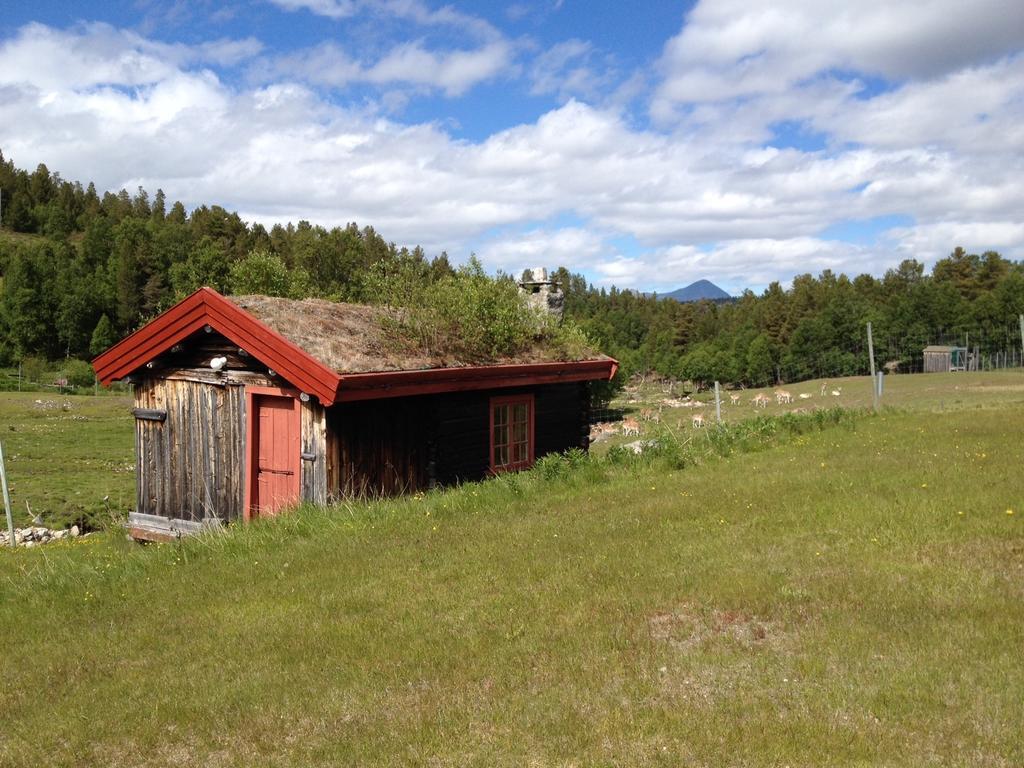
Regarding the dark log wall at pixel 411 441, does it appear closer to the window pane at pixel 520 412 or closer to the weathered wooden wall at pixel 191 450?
the window pane at pixel 520 412

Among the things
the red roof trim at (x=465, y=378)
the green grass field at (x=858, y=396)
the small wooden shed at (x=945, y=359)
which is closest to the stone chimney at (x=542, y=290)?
the red roof trim at (x=465, y=378)

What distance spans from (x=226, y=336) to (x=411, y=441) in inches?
137

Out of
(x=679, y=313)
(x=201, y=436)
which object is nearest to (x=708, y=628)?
(x=201, y=436)

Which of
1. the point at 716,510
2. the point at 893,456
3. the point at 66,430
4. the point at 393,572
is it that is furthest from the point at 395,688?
the point at 66,430

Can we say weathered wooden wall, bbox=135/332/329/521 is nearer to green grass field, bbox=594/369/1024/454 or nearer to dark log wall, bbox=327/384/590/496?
dark log wall, bbox=327/384/590/496

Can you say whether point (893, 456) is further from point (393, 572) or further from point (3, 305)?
point (3, 305)

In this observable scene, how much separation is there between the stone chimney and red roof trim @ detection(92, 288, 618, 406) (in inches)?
173

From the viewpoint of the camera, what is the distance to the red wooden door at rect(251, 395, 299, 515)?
41.6 feet

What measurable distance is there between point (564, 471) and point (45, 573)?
7.31m

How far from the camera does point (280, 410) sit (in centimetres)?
1284

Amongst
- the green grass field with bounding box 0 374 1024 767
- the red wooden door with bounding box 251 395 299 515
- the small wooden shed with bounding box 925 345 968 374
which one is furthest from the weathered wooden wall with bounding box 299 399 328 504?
the small wooden shed with bounding box 925 345 968 374

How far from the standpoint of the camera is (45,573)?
9.74 m

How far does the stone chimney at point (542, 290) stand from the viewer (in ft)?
64.2

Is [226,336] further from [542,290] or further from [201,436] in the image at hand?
[542,290]
